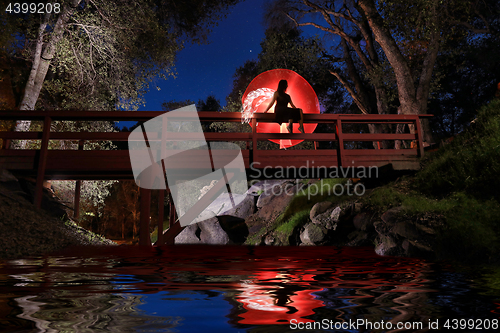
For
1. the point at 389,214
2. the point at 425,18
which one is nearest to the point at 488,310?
the point at 389,214

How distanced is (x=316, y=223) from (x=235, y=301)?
969 cm

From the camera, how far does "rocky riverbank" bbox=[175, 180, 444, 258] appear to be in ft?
19.2

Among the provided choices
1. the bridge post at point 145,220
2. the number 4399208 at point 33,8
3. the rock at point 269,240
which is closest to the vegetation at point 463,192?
the bridge post at point 145,220

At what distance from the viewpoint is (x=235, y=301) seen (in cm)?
211

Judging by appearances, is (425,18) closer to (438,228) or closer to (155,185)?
(438,228)

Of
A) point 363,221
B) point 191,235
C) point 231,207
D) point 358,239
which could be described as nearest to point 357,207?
point 363,221

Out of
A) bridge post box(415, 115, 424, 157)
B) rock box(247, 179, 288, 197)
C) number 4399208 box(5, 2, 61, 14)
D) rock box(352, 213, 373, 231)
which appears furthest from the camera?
rock box(247, 179, 288, 197)

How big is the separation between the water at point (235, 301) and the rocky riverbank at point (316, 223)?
8.43 ft

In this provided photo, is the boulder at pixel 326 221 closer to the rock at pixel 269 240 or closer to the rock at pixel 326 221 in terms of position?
the rock at pixel 326 221

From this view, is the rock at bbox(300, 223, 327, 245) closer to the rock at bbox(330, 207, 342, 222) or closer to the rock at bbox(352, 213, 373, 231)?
the rock at bbox(330, 207, 342, 222)

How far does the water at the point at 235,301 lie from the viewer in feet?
5.37

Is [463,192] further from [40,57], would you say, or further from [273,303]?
[40,57]

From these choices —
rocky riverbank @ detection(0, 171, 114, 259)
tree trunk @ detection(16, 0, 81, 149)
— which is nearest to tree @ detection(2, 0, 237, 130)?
tree trunk @ detection(16, 0, 81, 149)

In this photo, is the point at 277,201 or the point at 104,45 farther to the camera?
the point at 277,201
